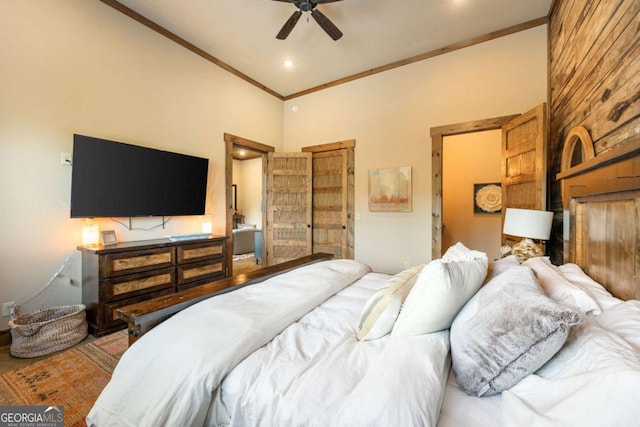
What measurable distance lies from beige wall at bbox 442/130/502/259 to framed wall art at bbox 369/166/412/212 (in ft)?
4.39

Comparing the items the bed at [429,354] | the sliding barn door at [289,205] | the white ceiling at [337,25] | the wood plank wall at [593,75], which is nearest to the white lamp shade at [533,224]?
the wood plank wall at [593,75]

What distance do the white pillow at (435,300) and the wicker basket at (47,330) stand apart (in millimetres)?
2732

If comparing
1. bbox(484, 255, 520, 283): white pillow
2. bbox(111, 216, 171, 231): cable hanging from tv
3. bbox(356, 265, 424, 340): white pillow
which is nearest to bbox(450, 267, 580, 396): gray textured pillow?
bbox(356, 265, 424, 340): white pillow

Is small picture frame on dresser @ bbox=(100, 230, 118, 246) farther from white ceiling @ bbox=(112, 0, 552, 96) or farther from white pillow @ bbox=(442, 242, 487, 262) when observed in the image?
white pillow @ bbox=(442, 242, 487, 262)

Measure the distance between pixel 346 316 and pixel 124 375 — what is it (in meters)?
0.98

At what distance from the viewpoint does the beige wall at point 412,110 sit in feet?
10.1

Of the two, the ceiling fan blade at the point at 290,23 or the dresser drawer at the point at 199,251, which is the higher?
the ceiling fan blade at the point at 290,23

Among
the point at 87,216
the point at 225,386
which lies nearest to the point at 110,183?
the point at 87,216

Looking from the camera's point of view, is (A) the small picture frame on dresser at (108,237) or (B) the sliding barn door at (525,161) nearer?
(B) the sliding barn door at (525,161)

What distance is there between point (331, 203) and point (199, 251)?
2.25 m

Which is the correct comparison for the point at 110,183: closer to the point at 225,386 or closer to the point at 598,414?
the point at 225,386

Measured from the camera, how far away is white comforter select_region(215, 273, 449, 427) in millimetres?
708

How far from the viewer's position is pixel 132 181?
2.74m

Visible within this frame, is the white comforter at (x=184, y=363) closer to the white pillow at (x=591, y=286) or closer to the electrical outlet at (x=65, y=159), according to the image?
the white pillow at (x=591, y=286)
